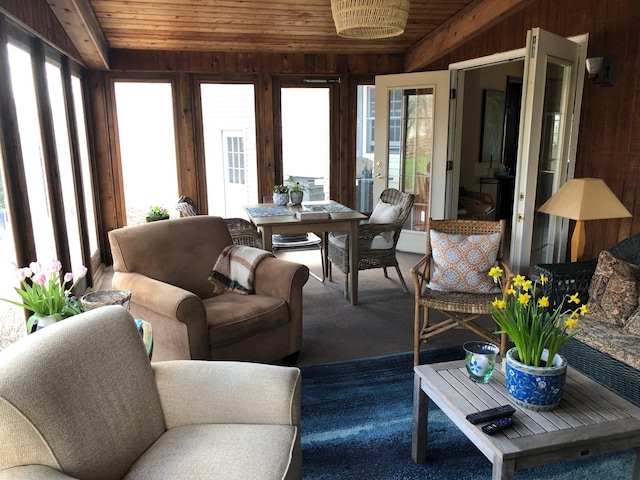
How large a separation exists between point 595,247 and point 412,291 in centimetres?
149

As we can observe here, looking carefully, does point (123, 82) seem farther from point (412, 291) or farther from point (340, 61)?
point (412, 291)

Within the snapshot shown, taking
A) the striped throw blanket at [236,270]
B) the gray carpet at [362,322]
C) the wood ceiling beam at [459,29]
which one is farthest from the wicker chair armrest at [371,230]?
the wood ceiling beam at [459,29]

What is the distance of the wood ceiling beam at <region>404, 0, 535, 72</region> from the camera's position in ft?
13.3

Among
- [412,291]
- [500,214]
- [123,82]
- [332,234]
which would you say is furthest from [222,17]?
[500,214]

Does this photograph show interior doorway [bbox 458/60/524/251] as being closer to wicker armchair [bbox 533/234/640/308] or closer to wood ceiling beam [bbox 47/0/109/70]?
wicker armchair [bbox 533/234/640/308]

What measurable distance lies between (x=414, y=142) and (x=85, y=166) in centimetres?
351

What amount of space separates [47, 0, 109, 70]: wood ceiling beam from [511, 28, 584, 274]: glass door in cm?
304

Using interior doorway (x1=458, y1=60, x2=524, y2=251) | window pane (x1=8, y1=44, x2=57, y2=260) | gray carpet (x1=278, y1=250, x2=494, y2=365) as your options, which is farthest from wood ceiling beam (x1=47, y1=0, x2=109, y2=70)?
interior doorway (x1=458, y1=60, x2=524, y2=251)

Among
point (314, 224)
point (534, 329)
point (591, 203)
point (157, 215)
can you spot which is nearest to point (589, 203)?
point (591, 203)

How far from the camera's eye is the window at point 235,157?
5.84 metres

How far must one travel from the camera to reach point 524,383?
172 centimetres

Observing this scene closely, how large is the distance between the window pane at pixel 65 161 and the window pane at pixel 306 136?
239 centimetres

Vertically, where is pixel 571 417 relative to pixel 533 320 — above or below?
below

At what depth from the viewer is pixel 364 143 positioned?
611cm
